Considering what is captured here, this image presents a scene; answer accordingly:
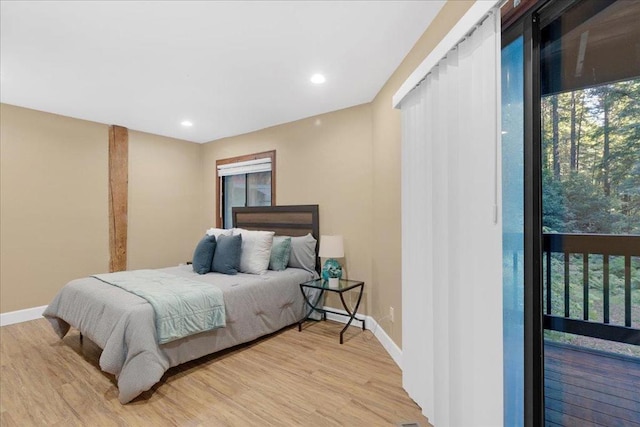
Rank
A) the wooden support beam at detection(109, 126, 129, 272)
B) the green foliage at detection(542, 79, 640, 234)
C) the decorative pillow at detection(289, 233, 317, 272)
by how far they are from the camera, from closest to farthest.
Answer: the green foliage at detection(542, 79, 640, 234)
the decorative pillow at detection(289, 233, 317, 272)
the wooden support beam at detection(109, 126, 129, 272)

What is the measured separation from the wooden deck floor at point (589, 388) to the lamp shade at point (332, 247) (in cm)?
212

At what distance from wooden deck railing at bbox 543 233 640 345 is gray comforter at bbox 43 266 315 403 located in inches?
92.8

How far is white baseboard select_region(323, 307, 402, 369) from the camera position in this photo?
2562 millimetres

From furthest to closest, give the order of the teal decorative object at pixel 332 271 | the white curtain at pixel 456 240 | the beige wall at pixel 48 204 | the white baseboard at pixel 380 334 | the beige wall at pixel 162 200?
the beige wall at pixel 162 200 → the beige wall at pixel 48 204 → the teal decorative object at pixel 332 271 → the white baseboard at pixel 380 334 → the white curtain at pixel 456 240

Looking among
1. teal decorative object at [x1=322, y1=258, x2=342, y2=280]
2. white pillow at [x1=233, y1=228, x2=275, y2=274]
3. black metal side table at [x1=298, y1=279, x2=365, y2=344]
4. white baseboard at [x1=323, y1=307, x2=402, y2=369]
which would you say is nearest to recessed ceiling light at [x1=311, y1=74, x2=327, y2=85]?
white pillow at [x1=233, y1=228, x2=275, y2=274]

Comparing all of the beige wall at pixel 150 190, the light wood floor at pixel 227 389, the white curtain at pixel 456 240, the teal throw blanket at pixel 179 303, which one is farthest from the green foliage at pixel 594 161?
the teal throw blanket at pixel 179 303

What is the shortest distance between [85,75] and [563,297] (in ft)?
12.7

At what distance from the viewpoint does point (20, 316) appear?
358cm

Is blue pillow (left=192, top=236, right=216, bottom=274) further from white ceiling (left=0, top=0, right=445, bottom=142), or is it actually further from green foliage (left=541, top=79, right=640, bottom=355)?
green foliage (left=541, top=79, right=640, bottom=355)

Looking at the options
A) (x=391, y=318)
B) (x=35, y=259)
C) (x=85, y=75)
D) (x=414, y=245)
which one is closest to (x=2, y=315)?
(x=35, y=259)

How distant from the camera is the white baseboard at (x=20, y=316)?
11.4ft

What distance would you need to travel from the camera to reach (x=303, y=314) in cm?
355

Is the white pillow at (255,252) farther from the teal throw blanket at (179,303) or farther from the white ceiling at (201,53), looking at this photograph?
the white ceiling at (201,53)

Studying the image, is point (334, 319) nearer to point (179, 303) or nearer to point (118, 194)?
point (179, 303)
